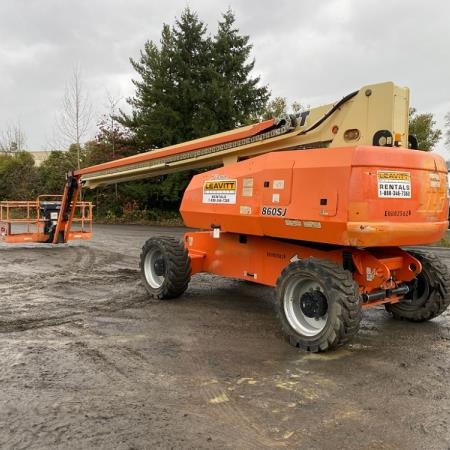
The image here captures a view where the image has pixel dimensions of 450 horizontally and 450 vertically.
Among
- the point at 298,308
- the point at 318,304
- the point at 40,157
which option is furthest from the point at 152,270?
the point at 40,157

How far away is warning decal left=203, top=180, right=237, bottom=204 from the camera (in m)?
6.01

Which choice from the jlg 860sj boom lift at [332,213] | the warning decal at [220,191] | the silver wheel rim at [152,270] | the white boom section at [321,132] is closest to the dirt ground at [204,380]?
the silver wheel rim at [152,270]

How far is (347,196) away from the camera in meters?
4.61

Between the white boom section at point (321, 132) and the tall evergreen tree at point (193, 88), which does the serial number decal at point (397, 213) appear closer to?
the white boom section at point (321, 132)

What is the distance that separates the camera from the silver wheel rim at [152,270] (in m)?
7.22

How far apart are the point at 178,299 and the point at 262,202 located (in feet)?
7.89

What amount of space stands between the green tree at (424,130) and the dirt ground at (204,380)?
21.6 m

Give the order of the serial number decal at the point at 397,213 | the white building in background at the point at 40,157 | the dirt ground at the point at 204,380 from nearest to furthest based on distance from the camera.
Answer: the dirt ground at the point at 204,380
the serial number decal at the point at 397,213
the white building in background at the point at 40,157

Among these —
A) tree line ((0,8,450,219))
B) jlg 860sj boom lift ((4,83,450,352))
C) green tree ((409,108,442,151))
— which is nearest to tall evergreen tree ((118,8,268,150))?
tree line ((0,8,450,219))

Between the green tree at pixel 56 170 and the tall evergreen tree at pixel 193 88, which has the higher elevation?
the tall evergreen tree at pixel 193 88

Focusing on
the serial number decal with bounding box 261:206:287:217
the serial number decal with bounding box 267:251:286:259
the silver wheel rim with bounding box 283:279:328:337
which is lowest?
the silver wheel rim with bounding box 283:279:328:337

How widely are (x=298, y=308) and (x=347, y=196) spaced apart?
4.48ft

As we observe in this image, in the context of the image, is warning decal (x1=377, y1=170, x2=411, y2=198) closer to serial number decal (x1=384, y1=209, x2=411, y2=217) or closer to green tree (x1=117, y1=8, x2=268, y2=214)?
serial number decal (x1=384, y1=209, x2=411, y2=217)

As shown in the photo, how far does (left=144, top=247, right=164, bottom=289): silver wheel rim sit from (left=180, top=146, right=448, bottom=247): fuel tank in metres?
1.91
